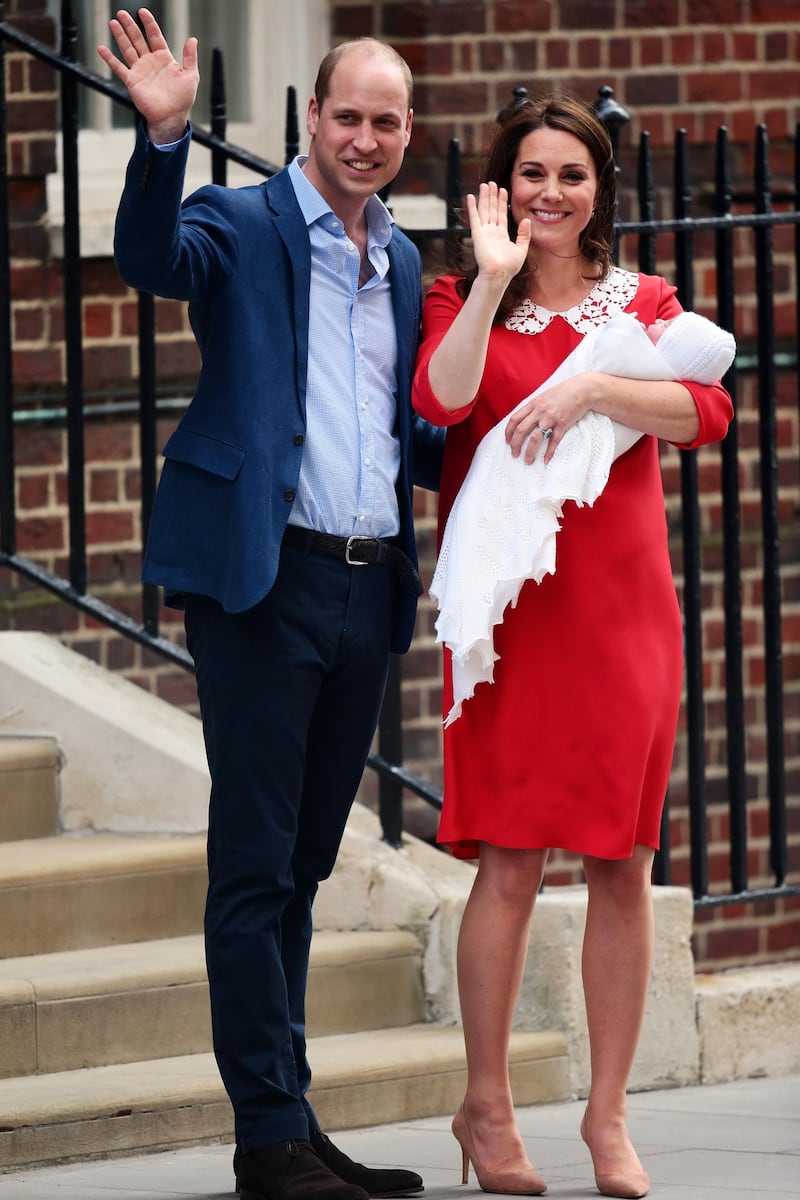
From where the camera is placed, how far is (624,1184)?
3646 millimetres

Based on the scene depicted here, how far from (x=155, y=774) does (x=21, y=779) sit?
30cm

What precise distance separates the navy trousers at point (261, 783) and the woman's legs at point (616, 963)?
1.75 ft

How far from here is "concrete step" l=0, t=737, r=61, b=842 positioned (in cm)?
492

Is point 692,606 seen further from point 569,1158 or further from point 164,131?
point 164,131

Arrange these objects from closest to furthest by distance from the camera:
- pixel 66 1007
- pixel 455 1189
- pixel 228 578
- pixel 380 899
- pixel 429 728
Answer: pixel 228 578, pixel 455 1189, pixel 66 1007, pixel 380 899, pixel 429 728

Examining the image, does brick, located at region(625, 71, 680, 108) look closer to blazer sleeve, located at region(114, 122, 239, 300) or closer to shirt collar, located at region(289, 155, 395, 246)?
shirt collar, located at region(289, 155, 395, 246)

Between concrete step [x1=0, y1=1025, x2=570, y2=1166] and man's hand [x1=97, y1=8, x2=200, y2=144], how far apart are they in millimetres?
1748

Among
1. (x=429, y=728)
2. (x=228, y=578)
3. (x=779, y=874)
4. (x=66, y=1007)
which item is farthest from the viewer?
(x=429, y=728)

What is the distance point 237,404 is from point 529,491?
509mm

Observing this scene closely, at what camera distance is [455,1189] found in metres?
Answer: 3.74

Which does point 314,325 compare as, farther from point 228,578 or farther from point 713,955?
point 713,955

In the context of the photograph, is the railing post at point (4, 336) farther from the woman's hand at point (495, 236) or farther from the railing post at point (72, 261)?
the woman's hand at point (495, 236)

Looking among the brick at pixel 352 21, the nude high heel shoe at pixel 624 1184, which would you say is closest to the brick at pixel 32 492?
the brick at pixel 352 21

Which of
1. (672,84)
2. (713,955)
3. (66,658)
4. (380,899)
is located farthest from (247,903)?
(672,84)
